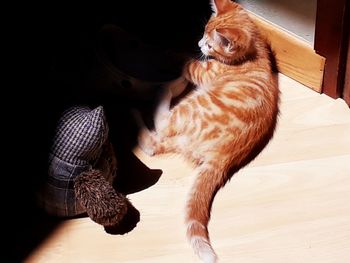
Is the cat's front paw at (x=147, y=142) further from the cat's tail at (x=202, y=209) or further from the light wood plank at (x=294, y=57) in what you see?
the light wood plank at (x=294, y=57)

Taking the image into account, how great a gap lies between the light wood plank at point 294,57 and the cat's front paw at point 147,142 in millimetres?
484

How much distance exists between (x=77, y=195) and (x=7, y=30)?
657 mm

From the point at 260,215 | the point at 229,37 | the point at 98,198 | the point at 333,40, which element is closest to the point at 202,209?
the point at 260,215

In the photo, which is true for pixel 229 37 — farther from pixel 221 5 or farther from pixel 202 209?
pixel 202 209

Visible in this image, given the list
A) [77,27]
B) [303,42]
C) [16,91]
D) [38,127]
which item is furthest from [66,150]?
[303,42]

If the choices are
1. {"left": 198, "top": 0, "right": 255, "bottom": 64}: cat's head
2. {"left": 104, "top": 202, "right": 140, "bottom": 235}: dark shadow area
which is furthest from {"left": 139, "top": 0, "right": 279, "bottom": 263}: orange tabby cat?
{"left": 104, "top": 202, "right": 140, "bottom": 235}: dark shadow area

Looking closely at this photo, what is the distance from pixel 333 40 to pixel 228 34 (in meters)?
0.29

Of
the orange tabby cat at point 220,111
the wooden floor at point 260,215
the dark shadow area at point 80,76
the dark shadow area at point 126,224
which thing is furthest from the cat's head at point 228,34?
the dark shadow area at point 126,224

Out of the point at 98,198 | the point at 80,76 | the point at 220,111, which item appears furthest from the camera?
the point at 80,76

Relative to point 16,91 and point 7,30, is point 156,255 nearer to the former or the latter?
point 16,91

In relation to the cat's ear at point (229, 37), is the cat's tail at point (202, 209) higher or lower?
lower

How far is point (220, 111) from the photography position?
1.61m

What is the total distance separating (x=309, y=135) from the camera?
169 centimetres

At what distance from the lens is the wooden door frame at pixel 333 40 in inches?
64.5
